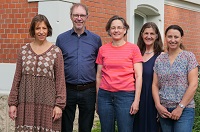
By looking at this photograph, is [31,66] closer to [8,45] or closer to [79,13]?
[79,13]

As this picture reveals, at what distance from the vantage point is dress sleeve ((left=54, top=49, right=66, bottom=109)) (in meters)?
4.80

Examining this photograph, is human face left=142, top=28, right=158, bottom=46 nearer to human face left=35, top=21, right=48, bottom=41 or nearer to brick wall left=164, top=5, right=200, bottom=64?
human face left=35, top=21, right=48, bottom=41

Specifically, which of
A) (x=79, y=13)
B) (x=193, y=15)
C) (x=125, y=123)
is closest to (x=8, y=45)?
(x=79, y=13)

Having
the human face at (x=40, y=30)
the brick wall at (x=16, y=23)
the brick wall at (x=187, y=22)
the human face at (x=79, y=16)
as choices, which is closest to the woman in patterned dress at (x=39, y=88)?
the human face at (x=40, y=30)

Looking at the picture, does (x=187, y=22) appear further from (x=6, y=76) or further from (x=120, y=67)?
(x=120, y=67)

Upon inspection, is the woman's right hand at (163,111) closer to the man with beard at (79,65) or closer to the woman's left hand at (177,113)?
the woman's left hand at (177,113)

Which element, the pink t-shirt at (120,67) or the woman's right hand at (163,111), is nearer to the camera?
the woman's right hand at (163,111)

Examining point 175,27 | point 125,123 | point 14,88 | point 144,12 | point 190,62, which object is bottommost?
point 125,123

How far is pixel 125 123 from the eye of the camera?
499cm

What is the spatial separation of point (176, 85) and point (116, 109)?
0.79 metres

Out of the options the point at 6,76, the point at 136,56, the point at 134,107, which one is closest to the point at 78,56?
the point at 136,56

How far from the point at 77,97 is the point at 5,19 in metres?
2.80

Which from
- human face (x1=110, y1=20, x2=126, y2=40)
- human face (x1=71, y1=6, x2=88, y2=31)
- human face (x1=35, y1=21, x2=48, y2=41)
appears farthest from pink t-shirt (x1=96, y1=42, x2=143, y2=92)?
human face (x1=35, y1=21, x2=48, y2=41)

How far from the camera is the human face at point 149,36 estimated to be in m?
5.29
